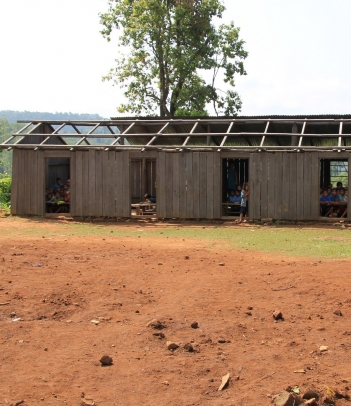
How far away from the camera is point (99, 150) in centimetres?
2148

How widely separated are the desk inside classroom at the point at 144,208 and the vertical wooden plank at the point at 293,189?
209 inches

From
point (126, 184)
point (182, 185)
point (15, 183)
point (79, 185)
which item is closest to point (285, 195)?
point (182, 185)

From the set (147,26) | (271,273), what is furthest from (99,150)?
(147,26)

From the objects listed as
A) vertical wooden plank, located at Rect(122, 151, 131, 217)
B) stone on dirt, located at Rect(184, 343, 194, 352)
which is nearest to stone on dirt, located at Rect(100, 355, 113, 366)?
stone on dirt, located at Rect(184, 343, 194, 352)

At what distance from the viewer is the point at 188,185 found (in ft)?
69.2

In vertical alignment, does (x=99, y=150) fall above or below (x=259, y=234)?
above

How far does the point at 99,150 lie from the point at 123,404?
16342mm

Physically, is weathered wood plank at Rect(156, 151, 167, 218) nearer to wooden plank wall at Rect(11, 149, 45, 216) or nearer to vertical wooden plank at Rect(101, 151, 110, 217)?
vertical wooden plank at Rect(101, 151, 110, 217)

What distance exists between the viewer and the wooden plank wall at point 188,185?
2088 cm

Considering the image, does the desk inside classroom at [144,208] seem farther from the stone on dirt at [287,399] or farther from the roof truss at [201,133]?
the stone on dirt at [287,399]

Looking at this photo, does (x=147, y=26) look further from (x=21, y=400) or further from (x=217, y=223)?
(x=21, y=400)

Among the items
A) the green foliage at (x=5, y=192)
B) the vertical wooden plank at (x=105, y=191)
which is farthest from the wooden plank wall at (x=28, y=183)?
the green foliage at (x=5, y=192)

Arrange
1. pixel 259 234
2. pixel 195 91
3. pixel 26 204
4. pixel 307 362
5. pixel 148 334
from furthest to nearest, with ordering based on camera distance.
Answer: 1. pixel 195 91
2. pixel 26 204
3. pixel 259 234
4. pixel 148 334
5. pixel 307 362

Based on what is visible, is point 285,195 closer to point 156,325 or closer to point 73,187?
point 73,187
